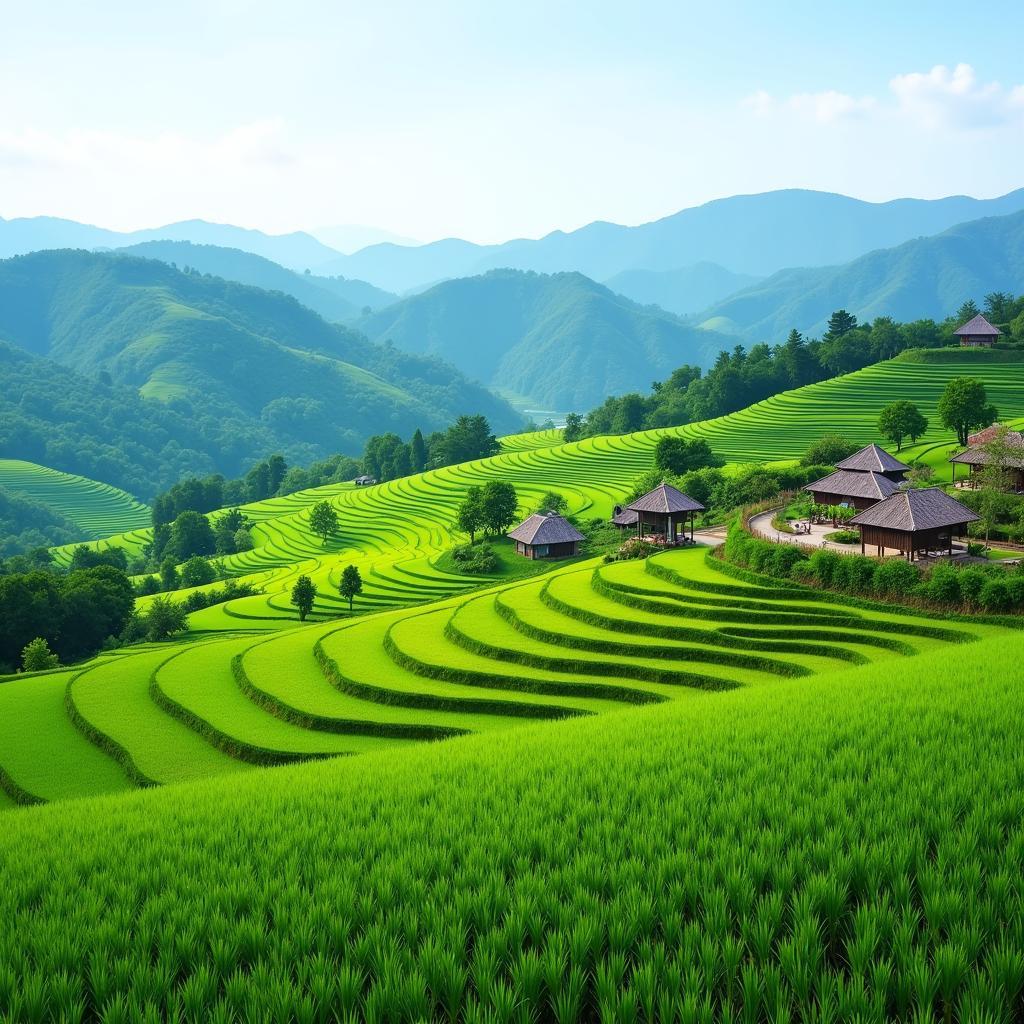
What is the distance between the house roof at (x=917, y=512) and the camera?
91.4ft

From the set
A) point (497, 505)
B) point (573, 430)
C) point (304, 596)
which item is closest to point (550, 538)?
point (497, 505)

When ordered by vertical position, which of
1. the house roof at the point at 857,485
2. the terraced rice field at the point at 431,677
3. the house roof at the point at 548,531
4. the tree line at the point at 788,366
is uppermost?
the tree line at the point at 788,366

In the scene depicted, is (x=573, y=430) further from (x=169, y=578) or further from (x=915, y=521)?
(x=915, y=521)

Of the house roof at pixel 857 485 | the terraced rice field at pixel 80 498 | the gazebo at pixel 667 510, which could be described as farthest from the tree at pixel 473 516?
the terraced rice field at pixel 80 498

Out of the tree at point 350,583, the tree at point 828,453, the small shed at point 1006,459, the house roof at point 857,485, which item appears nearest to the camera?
the small shed at point 1006,459

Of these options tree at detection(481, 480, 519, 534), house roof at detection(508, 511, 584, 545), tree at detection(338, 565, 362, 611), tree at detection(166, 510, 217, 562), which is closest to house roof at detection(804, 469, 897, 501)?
house roof at detection(508, 511, 584, 545)

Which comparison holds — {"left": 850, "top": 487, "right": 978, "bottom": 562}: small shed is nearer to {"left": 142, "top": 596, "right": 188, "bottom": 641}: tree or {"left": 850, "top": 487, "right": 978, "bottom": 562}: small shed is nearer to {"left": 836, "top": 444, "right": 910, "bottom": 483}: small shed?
{"left": 836, "top": 444, "right": 910, "bottom": 483}: small shed

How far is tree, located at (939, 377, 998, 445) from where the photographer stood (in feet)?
175

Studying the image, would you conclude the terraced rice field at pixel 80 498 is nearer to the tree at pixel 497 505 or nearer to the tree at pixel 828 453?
the tree at pixel 497 505

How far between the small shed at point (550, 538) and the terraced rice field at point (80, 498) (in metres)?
88.8

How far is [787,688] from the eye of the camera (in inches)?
675

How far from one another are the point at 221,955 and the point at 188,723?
697 inches

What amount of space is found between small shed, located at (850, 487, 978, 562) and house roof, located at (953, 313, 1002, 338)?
6246 cm

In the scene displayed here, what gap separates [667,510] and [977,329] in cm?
5950
